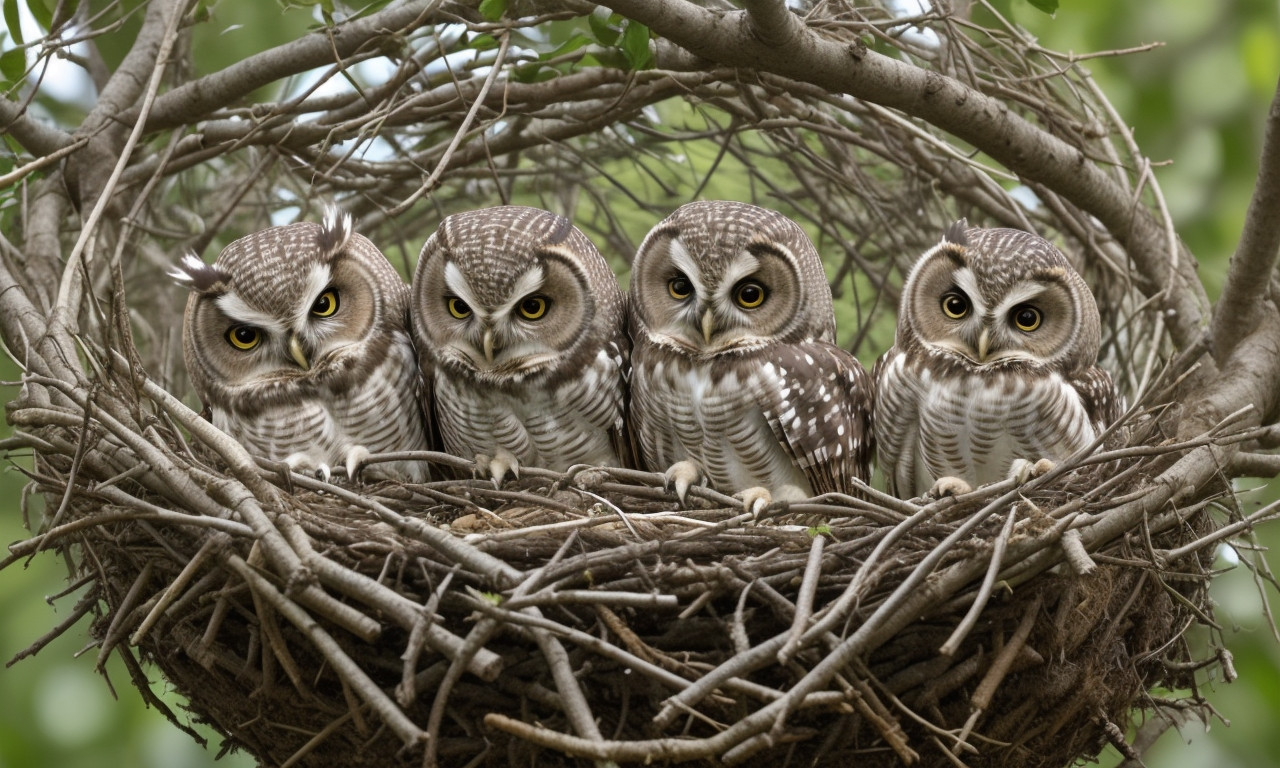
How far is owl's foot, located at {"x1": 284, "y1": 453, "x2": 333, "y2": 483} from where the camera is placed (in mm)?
3012

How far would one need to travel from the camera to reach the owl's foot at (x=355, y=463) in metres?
2.95

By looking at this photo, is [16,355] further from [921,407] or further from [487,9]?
[921,407]

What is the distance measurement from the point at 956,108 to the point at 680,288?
0.74 m

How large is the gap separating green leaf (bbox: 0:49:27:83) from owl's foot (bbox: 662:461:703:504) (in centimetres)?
174

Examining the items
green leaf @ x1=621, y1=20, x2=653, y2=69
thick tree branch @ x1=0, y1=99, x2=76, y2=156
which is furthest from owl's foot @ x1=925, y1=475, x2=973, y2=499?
thick tree branch @ x1=0, y1=99, x2=76, y2=156

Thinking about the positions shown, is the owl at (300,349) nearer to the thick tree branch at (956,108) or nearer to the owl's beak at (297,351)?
the owl's beak at (297,351)

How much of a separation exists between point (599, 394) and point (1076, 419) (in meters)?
1.10

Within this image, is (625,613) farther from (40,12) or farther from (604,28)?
(40,12)

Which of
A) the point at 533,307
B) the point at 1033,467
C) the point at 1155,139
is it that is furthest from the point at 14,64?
the point at 1155,139

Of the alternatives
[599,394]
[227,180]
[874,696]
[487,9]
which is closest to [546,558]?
[874,696]

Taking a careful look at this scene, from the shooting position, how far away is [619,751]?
1.70 meters

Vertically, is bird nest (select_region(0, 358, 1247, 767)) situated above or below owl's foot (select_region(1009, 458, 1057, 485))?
below

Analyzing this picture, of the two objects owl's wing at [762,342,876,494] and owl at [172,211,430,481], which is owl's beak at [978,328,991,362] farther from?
owl at [172,211,430,481]

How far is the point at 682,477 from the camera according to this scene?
293 centimetres
